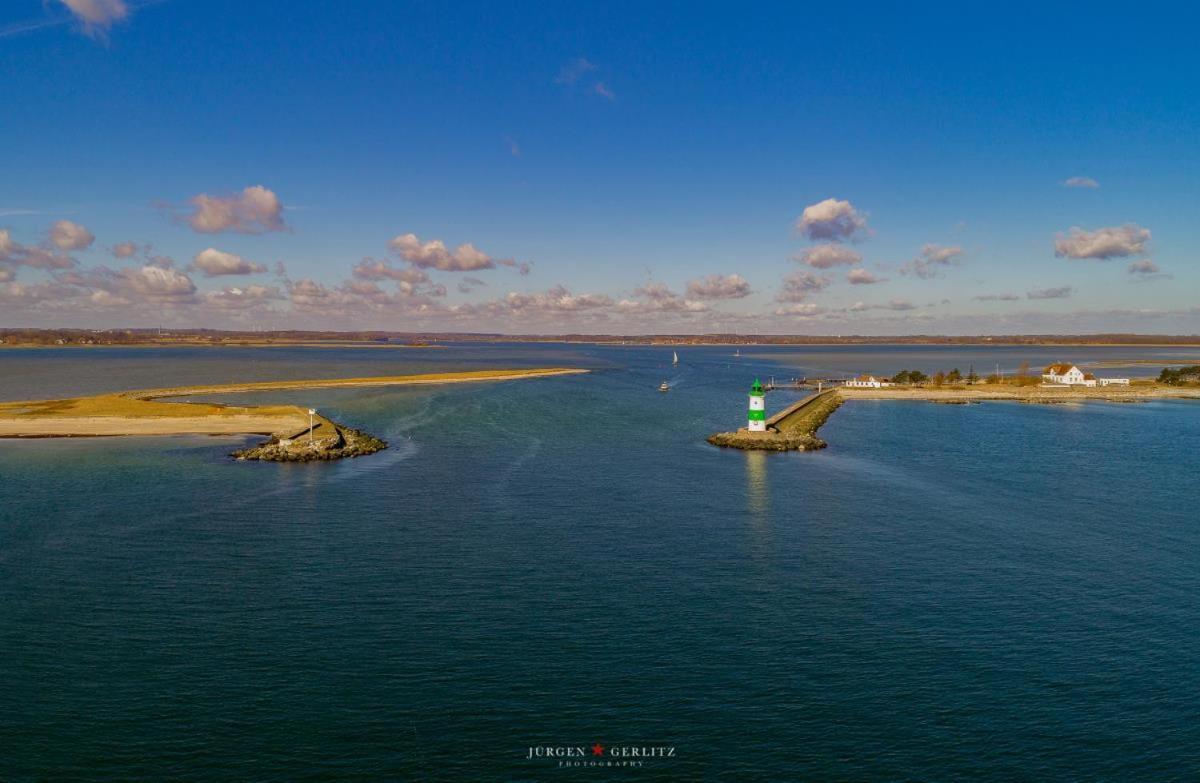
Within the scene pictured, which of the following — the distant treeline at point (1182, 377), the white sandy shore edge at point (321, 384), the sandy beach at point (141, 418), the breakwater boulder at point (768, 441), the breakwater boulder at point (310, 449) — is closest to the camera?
the breakwater boulder at point (310, 449)

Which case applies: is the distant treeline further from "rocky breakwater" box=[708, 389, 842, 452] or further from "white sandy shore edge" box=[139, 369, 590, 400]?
"white sandy shore edge" box=[139, 369, 590, 400]

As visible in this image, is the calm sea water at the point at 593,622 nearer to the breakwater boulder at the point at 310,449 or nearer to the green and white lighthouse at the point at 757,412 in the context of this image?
the breakwater boulder at the point at 310,449

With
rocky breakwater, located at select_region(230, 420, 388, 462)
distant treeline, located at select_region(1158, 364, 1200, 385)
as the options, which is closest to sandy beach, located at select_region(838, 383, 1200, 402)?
distant treeline, located at select_region(1158, 364, 1200, 385)

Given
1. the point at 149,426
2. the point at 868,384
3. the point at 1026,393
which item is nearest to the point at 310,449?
the point at 149,426

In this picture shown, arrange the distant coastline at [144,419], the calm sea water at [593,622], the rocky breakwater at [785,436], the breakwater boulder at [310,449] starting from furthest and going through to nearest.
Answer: the distant coastline at [144,419], the rocky breakwater at [785,436], the breakwater boulder at [310,449], the calm sea water at [593,622]

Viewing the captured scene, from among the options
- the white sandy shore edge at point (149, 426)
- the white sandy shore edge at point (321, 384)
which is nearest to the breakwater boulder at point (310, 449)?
the white sandy shore edge at point (149, 426)

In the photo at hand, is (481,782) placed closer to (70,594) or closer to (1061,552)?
(70,594)

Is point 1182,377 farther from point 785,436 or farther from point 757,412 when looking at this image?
point 757,412
